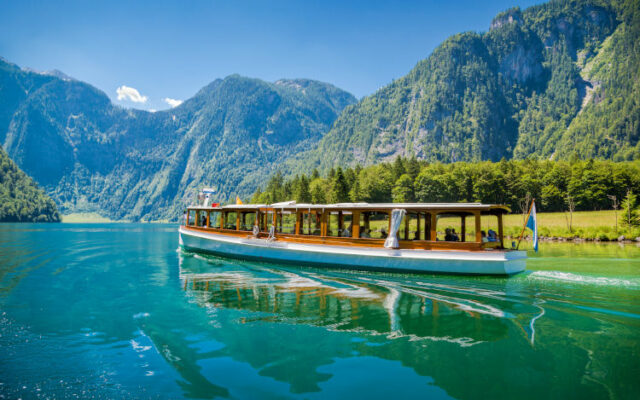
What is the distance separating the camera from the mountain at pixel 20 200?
14712 cm

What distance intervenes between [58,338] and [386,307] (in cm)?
924

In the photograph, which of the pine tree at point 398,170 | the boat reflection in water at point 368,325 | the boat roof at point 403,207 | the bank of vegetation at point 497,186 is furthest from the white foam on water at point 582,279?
the pine tree at point 398,170

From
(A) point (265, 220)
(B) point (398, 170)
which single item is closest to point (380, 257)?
(A) point (265, 220)

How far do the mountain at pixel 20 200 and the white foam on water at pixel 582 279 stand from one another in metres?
187

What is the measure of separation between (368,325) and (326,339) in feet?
5.36

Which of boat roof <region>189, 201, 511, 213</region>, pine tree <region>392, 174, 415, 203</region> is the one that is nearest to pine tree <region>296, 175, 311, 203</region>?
pine tree <region>392, 174, 415, 203</region>

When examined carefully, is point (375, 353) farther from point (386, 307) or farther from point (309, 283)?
point (309, 283)

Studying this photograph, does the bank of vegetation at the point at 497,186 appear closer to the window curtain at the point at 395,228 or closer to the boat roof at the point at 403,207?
the boat roof at the point at 403,207

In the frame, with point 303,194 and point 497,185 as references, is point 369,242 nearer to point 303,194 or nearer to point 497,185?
point 303,194

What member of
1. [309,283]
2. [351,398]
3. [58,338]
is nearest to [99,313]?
[58,338]

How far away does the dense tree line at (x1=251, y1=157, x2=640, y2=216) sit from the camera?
8206 centimetres

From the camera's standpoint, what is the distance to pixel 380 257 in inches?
755

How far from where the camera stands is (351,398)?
231 inches

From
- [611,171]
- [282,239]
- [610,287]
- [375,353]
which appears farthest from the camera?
[611,171]
